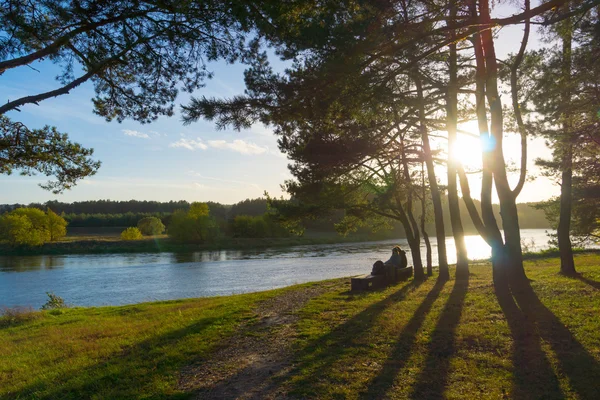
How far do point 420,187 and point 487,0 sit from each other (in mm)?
8637

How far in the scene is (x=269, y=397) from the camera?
4117mm

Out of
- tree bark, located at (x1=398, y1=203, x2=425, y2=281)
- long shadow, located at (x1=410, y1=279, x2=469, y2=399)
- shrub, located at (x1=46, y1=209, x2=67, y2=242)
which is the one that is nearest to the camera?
long shadow, located at (x1=410, y1=279, x2=469, y2=399)

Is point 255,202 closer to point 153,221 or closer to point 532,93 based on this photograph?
point 153,221

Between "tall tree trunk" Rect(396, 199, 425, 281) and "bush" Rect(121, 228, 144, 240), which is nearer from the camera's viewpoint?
"tall tree trunk" Rect(396, 199, 425, 281)

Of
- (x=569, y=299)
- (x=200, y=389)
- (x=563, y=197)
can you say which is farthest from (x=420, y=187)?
(x=200, y=389)

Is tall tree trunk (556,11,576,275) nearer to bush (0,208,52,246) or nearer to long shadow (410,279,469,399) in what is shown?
long shadow (410,279,469,399)

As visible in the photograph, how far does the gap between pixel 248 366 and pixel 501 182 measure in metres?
5.28

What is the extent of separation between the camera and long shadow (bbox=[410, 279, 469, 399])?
403cm

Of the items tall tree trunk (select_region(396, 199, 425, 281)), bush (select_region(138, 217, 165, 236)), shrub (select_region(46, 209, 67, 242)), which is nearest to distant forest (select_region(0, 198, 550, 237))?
bush (select_region(138, 217, 165, 236))

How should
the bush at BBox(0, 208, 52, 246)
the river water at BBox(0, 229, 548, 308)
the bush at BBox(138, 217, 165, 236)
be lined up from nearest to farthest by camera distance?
the river water at BBox(0, 229, 548, 308) < the bush at BBox(0, 208, 52, 246) < the bush at BBox(138, 217, 165, 236)

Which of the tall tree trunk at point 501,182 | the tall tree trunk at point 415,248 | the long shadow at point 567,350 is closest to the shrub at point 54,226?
the tall tree trunk at point 415,248

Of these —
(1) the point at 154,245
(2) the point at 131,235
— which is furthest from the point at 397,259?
(2) the point at 131,235

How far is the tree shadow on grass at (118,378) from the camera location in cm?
479

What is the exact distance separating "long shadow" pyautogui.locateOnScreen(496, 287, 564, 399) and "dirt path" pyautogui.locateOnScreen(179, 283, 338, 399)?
2.23 meters
